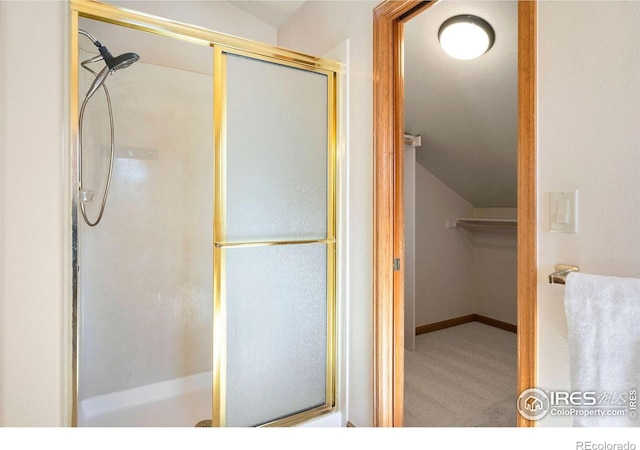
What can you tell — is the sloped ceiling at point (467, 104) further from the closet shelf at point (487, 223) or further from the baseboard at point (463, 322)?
the baseboard at point (463, 322)

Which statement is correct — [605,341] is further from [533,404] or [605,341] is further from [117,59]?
[117,59]

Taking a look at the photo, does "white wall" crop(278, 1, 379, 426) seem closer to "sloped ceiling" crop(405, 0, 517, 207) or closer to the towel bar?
"sloped ceiling" crop(405, 0, 517, 207)

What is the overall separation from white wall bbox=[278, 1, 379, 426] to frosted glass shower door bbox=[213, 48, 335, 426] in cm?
11

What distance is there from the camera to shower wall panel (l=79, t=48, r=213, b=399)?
2.14 meters

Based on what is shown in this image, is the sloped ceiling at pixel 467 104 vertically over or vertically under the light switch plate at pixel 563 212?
over

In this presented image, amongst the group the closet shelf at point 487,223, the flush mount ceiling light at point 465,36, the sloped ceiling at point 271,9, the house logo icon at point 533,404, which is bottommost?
the house logo icon at point 533,404

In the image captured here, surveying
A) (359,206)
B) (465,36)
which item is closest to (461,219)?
(465,36)

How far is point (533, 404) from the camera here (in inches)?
41.2

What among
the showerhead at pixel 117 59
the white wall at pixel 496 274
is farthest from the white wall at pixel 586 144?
the white wall at pixel 496 274

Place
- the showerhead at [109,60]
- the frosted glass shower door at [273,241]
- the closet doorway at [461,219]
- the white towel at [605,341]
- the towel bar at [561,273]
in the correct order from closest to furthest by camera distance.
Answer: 1. the white towel at [605,341]
2. the towel bar at [561,273]
3. the frosted glass shower door at [273,241]
4. the showerhead at [109,60]
5. the closet doorway at [461,219]

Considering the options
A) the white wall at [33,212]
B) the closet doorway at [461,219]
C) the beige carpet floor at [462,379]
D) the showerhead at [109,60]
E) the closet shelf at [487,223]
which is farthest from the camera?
the closet shelf at [487,223]

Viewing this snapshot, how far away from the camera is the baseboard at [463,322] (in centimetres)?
343

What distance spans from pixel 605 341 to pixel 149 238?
2336 millimetres
